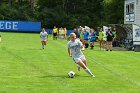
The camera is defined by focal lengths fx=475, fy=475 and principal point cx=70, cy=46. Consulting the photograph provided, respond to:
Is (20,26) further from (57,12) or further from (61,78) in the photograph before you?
(61,78)

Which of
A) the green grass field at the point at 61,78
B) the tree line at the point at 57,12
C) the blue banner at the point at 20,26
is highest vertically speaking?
the tree line at the point at 57,12

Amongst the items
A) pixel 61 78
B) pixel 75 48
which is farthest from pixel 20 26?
pixel 61 78

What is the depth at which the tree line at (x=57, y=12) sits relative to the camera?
9381cm

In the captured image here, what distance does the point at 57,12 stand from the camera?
95688 millimetres

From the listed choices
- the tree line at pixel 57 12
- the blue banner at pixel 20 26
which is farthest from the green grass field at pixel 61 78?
the tree line at pixel 57 12

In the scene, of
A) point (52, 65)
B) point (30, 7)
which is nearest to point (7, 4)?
point (30, 7)

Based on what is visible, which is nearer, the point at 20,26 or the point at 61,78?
the point at 61,78

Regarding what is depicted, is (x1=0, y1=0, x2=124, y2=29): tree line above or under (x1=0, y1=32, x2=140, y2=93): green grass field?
above

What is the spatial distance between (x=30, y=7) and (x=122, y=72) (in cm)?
8155

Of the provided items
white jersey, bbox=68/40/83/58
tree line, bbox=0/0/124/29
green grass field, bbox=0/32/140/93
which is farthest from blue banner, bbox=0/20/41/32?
white jersey, bbox=68/40/83/58

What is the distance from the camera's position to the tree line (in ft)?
308

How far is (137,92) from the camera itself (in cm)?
1572

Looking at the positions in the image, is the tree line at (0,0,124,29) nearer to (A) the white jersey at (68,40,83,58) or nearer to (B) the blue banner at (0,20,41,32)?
(B) the blue banner at (0,20,41,32)

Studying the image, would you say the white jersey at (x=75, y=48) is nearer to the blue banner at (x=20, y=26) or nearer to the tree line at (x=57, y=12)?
the blue banner at (x=20, y=26)
